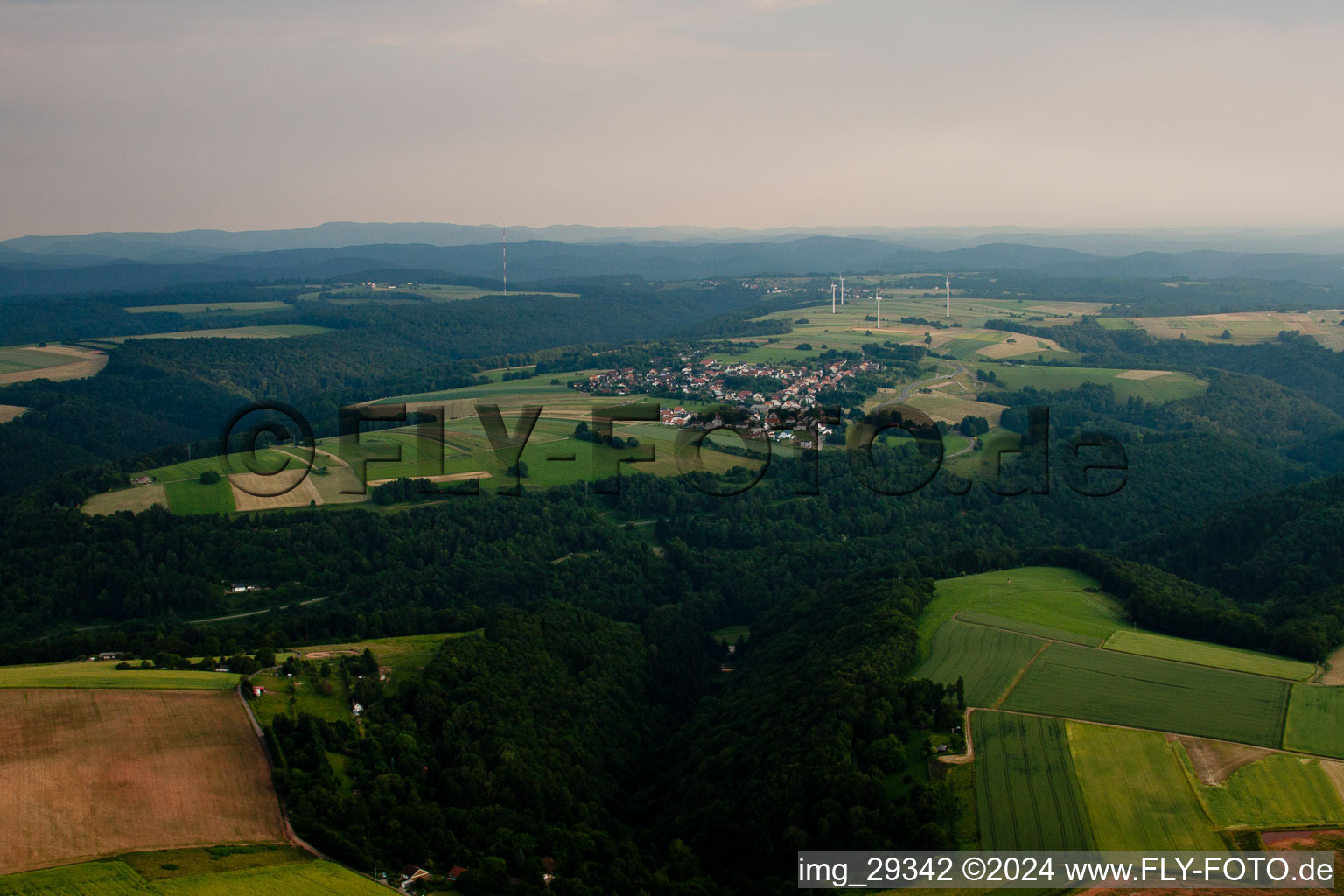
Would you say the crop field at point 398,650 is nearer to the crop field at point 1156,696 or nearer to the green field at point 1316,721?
the crop field at point 1156,696

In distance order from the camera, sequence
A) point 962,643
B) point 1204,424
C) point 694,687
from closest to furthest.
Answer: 1. point 962,643
2. point 694,687
3. point 1204,424

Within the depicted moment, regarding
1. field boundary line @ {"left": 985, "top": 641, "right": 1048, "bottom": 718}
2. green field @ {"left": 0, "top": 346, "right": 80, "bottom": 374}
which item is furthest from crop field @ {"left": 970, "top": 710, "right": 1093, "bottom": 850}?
green field @ {"left": 0, "top": 346, "right": 80, "bottom": 374}

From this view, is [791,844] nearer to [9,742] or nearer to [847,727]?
[847,727]

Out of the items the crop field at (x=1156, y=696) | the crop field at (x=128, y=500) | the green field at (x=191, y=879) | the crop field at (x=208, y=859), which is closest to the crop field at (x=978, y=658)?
the crop field at (x=1156, y=696)

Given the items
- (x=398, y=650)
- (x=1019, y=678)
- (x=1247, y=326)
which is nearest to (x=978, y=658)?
(x=1019, y=678)

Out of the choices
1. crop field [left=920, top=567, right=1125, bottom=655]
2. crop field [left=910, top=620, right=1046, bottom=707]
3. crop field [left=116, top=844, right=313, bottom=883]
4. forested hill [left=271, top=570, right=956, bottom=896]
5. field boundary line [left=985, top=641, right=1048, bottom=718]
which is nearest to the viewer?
→ crop field [left=116, top=844, right=313, bottom=883]

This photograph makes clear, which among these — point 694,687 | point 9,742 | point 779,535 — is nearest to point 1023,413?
point 779,535

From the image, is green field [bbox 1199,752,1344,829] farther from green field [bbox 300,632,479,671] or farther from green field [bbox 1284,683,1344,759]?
green field [bbox 300,632,479,671]
